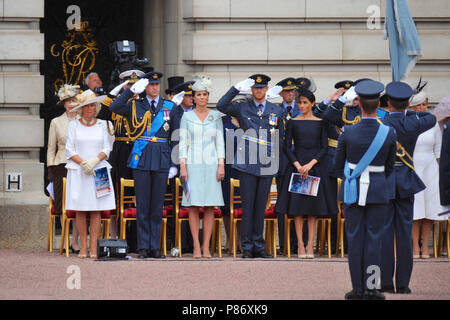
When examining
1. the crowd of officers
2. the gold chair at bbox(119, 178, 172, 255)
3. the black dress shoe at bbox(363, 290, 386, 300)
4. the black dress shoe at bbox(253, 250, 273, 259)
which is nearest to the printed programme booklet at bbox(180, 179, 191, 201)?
the crowd of officers

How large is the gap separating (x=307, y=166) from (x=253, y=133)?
2.29 ft

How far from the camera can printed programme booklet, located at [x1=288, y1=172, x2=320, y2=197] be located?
568 inches

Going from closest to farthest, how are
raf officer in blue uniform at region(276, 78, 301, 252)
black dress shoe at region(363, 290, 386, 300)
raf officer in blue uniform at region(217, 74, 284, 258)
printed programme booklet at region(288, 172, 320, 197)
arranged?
black dress shoe at region(363, 290, 386, 300)
raf officer in blue uniform at region(217, 74, 284, 258)
printed programme booklet at region(288, 172, 320, 197)
raf officer in blue uniform at region(276, 78, 301, 252)

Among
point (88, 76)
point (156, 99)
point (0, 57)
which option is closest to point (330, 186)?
point (156, 99)

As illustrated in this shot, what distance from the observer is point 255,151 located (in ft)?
47.2

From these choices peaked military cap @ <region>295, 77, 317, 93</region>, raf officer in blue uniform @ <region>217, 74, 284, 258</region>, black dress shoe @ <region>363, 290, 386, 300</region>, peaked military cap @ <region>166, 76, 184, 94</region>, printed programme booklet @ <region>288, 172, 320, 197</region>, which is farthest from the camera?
peaked military cap @ <region>166, 76, 184, 94</region>

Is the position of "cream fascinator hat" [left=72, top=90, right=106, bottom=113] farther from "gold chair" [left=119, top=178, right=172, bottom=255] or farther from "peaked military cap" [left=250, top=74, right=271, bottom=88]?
"peaked military cap" [left=250, top=74, right=271, bottom=88]

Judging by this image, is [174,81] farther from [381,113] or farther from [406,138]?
[406,138]

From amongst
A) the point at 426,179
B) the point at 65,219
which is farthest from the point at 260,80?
the point at 65,219

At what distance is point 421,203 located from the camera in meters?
14.6

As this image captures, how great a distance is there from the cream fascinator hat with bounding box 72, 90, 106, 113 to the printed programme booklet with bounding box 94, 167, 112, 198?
0.75m

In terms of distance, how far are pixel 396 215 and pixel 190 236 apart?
428 cm

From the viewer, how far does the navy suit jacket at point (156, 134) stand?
14.3 metres

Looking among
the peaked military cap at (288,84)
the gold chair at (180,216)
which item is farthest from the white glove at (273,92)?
the gold chair at (180,216)
